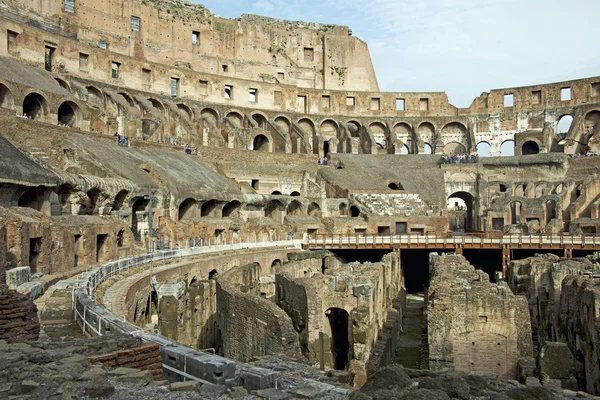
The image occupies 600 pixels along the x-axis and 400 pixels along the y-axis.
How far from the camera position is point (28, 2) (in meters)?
45.9

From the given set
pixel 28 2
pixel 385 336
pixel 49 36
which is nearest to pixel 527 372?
pixel 385 336

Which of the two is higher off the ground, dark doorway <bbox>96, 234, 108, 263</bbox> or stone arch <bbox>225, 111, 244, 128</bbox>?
stone arch <bbox>225, 111, 244, 128</bbox>

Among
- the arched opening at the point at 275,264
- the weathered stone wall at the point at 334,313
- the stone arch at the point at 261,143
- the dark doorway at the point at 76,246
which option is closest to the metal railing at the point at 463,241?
the arched opening at the point at 275,264

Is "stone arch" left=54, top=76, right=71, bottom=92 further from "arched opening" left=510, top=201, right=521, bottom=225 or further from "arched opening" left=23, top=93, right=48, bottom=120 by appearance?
"arched opening" left=510, top=201, right=521, bottom=225

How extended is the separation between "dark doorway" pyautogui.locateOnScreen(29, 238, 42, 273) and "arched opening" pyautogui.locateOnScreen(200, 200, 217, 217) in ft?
65.6

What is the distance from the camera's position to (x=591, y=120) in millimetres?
53000

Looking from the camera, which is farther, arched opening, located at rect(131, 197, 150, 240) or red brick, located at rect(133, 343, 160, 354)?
arched opening, located at rect(131, 197, 150, 240)

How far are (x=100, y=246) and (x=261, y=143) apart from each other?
34.3 m

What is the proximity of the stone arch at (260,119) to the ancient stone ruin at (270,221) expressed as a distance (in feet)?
1.44

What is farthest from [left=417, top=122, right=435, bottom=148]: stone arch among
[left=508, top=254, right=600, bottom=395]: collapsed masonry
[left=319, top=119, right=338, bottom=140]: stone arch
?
[left=508, top=254, right=600, bottom=395]: collapsed masonry

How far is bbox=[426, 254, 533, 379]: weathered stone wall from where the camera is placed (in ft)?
35.2

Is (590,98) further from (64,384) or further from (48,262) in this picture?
(64,384)

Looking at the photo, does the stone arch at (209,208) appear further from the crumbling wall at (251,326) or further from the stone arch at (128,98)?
the crumbling wall at (251,326)

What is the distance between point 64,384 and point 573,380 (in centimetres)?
865
